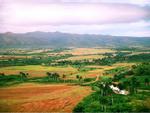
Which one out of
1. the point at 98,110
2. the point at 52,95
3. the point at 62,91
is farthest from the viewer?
the point at 62,91

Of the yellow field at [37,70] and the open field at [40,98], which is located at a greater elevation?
the yellow field at [37,70]

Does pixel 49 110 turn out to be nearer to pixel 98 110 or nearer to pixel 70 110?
pixel 70 110

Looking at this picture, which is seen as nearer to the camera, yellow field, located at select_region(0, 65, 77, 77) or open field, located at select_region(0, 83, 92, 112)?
open field, located at select_region(0, 83, 92, 112)

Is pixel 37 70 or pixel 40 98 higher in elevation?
pixel 37 70

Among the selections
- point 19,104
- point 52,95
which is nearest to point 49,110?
point 19,104

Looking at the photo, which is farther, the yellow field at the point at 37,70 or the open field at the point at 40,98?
the yellow field at the point at 37,70

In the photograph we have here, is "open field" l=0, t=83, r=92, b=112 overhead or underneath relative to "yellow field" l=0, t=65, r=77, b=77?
underneath

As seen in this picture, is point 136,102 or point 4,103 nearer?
point 136,102

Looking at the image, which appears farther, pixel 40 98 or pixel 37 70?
pixel 37 70
